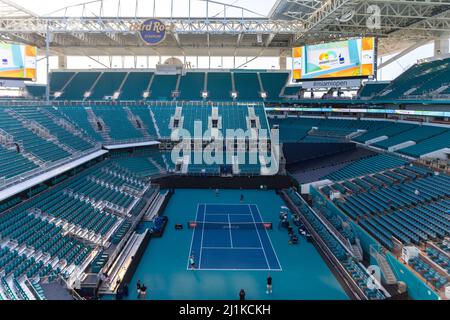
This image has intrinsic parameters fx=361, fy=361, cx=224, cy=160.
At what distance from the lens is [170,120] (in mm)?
40250

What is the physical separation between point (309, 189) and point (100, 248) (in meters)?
17.9

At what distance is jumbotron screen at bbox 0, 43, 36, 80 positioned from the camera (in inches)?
1563

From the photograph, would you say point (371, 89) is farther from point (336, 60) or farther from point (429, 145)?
point (429, 145)

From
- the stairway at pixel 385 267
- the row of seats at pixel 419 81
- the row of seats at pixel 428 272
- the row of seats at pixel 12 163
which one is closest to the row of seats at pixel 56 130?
the row of seats at pixel 12 163

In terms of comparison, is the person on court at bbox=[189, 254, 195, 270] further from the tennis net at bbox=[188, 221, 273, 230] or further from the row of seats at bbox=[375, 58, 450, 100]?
the row of seats at bbox=[375, 58, 450, 100]

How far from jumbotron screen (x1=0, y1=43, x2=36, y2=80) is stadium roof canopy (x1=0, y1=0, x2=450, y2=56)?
77.1 inches

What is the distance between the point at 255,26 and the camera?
38000mm

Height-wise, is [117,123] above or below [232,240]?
above

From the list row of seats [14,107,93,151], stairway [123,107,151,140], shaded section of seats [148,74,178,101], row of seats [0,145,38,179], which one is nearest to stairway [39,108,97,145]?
row of seats [14,107,93,151]

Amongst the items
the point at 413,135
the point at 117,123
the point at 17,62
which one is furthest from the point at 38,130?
the point at 413,135

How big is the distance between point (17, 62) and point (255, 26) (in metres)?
26.8

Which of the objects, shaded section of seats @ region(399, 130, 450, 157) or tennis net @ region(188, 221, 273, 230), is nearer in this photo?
tennis net @ region(188, 221, 273, 230)

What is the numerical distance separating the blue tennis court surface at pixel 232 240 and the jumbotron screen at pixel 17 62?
28894 mm
